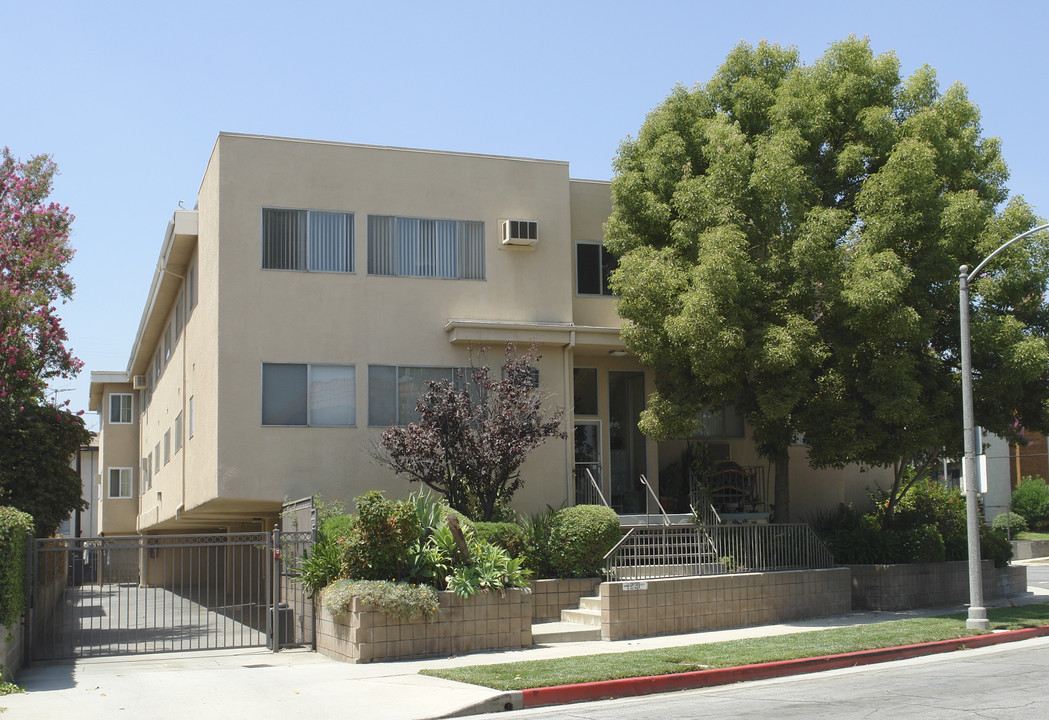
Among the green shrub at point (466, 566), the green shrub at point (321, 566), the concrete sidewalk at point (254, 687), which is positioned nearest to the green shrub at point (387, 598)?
the green shrub at point (466, 566)

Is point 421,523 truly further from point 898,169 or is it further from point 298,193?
point 898,169

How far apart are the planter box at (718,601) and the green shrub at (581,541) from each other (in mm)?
1192

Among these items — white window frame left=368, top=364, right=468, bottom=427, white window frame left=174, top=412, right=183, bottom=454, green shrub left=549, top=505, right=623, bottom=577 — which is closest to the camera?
green shrub left=549, top=505, right=623, bottom=577

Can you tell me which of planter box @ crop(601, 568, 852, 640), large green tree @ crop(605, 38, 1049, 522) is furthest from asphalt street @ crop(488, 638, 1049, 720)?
large green tree @ crop(605, 38, 1049, 522)

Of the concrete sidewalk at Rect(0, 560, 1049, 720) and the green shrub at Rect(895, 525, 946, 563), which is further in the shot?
the green shrub at Rect(895, 525, 946, 563)

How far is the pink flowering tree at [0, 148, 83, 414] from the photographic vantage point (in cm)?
1961

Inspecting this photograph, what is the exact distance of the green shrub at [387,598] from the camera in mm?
13992

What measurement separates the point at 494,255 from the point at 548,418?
345cm

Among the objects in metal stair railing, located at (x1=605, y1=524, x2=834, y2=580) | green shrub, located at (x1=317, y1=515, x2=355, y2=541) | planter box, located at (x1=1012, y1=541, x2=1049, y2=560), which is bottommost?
planter box, located at (x1=1012, y1=541, x2=1049, y2=560)

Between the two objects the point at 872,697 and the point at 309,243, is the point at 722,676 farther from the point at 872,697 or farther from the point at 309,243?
the point at 309,243

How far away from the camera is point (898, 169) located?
17984mm

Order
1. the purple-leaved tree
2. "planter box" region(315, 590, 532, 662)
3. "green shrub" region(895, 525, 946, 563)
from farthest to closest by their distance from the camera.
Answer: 1. "green shrub" region(895, 525, 946, 563)
2. the purple-leaved tree
3. "planter box" region(315, 590, 532, 662)

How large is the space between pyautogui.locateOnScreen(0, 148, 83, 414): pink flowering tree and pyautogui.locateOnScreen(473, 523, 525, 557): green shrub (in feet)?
31.3

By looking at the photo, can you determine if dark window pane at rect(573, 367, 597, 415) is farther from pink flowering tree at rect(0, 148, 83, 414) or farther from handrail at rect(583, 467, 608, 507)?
pink flowering tree at rect(0, 148, 83, 414)
